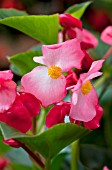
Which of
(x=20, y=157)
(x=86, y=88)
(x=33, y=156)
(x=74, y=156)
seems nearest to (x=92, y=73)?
(x=86, y=88)

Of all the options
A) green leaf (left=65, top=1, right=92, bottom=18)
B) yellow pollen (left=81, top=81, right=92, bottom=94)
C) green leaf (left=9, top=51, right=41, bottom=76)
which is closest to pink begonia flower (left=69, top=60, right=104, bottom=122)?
yellow pollen (left=81, top=81, right=92, bottom=94)

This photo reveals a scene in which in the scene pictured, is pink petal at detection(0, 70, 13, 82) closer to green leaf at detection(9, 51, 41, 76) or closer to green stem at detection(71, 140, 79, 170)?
green leaf at detection(9, 51, 41, 76)

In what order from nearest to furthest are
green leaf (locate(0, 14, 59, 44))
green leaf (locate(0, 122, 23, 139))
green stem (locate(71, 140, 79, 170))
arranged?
green leaf (locate(0, 122, 23, 139)) < green leaf (locate(0, 14, 59, 44)) < green stem (locate(71, 140, 79, 170))

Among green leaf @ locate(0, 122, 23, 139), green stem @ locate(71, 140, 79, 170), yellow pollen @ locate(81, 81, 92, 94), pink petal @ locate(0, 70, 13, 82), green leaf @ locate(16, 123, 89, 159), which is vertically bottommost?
green stem @ locate(71, 140, 79, 170)

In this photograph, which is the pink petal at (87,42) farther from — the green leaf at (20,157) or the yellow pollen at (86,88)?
the green leaf at (20,157)

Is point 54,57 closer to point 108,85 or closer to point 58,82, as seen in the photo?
point 58,82

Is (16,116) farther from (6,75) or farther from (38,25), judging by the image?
(38,25)

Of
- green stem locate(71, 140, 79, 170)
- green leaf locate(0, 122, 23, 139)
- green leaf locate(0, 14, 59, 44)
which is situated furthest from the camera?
green stem locate(71, 140, 79, 170)

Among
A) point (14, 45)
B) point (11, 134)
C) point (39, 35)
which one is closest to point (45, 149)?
point (11, 134)
